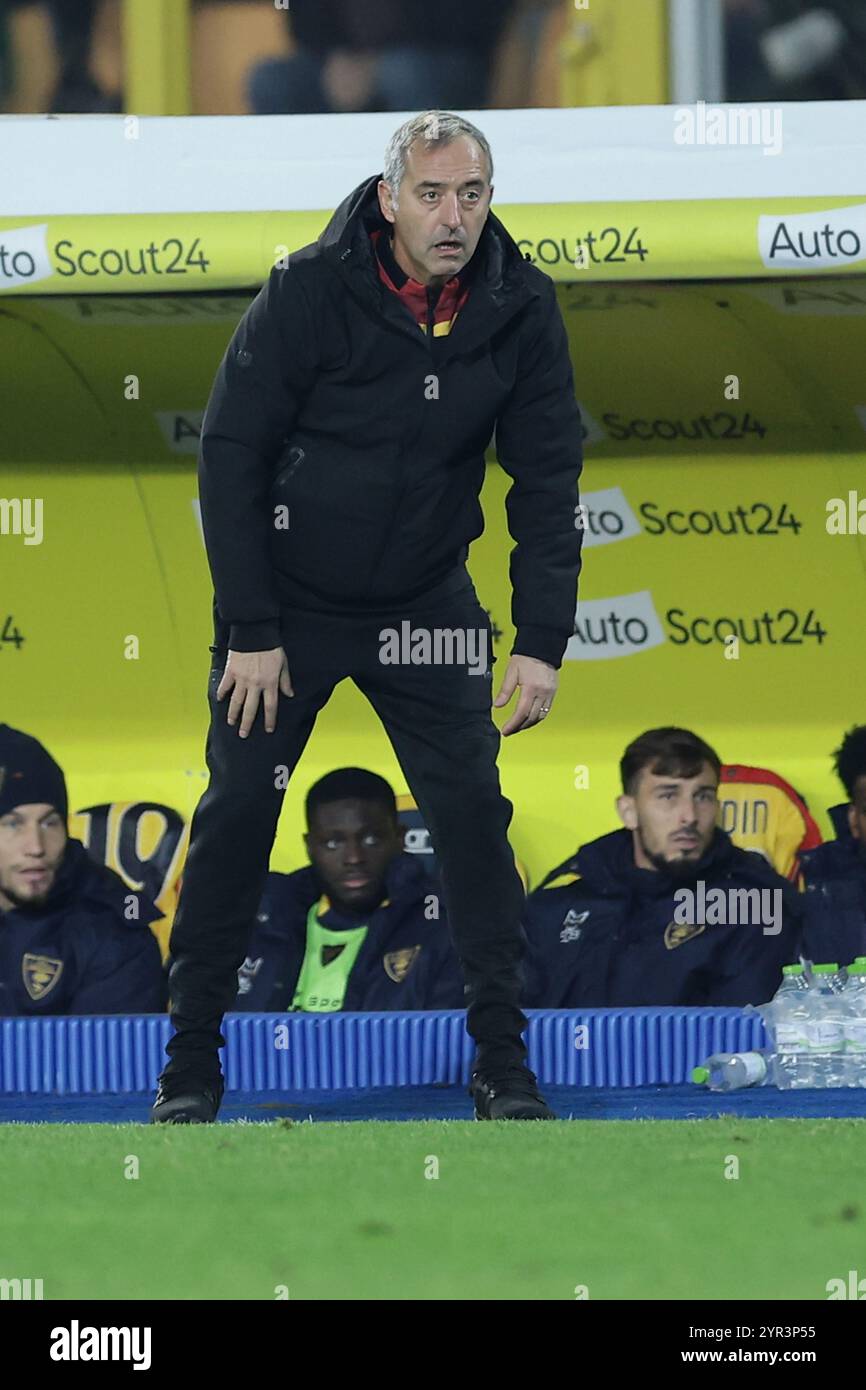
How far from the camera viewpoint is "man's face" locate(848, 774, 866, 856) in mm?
5863

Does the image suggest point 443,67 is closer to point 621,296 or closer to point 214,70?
point 214,70

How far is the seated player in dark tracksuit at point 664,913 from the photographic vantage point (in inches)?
223

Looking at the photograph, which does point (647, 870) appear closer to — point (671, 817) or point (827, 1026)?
point (671, 817)

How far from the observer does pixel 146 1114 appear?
15.2ft

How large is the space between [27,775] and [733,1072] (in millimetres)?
2243

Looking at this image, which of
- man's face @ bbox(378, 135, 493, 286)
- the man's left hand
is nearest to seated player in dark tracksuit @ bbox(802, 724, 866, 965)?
the man's left hand

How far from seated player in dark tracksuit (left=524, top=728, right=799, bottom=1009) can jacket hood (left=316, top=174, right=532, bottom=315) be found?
238 cm

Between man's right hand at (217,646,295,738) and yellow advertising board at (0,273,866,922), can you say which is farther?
yellow advertising board at (0,273,866,922)

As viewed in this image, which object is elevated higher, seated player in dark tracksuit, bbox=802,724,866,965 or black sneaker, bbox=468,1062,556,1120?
seated player in dark tracksuit, bbox=802,724,866,965

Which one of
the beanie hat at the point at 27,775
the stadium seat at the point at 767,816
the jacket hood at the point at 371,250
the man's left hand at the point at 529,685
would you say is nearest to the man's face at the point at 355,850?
the beanie hat at the point at 27,775

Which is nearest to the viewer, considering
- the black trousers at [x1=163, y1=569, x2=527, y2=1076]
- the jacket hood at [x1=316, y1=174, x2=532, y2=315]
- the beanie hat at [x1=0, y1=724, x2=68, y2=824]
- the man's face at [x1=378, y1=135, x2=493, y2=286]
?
the man's face at [x1=378, y1=135, x2=493, y2=286]

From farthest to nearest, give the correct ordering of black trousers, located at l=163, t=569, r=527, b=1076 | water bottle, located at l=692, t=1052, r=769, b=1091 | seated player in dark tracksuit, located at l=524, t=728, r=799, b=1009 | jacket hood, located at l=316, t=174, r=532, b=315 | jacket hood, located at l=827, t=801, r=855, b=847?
1. jacket hood, located at l=827, t=801, r=855, b=847
2. seated player in dark tracksuit, located at l=524, t=728, r=799, b=1009
3. water bottle, located at l=692, t=1052, r=769, b=1091
4. black trousers, located at l=163, t=569, r=527, b=1076
5. jacket hood, located at l=316, t=174, r=532, b=315

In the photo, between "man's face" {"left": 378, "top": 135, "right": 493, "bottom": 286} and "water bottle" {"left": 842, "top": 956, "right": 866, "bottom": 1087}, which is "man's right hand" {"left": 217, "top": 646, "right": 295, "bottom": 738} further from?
"water bottle" {"left": 842, "top": 956, "right": 866, "bottom": 1087}

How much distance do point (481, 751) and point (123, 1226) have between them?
4.48ft
